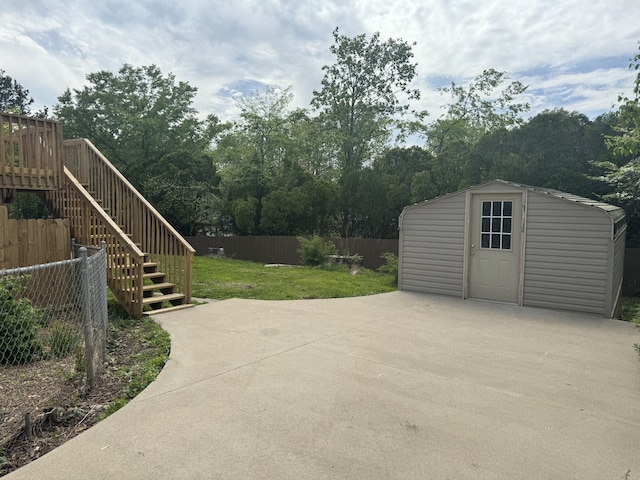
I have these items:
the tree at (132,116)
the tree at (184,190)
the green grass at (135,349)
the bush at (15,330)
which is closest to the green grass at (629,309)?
the green grass at (135,349)

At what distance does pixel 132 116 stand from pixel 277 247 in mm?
10612

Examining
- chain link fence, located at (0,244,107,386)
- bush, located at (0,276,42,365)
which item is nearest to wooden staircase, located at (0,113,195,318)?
chain link fence, located at (0,244,107,386)

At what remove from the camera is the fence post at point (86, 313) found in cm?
336

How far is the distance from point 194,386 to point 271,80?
81.5 ft

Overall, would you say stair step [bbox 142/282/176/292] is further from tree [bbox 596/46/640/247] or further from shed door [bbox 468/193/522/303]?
tree [bbox 596/46/640/247]

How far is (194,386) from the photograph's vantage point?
370 centimetres

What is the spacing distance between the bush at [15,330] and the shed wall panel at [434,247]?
6684mm

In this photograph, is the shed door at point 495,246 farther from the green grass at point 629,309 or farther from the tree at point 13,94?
the tree at point 13,94

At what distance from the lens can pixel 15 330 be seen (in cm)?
409

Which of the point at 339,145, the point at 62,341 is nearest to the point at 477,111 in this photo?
the point at 339,145

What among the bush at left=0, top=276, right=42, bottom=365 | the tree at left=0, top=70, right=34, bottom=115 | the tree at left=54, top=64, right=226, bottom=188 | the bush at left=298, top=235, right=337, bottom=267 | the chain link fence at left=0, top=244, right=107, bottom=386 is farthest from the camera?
the tree at left=0, top=70, right=34, bottom=115

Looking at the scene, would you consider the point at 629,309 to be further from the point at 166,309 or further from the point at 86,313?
the point at 86,313

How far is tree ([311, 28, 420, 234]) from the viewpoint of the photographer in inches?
938

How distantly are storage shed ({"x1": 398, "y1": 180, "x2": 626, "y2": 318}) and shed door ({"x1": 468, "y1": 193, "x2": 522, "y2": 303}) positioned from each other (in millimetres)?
17
